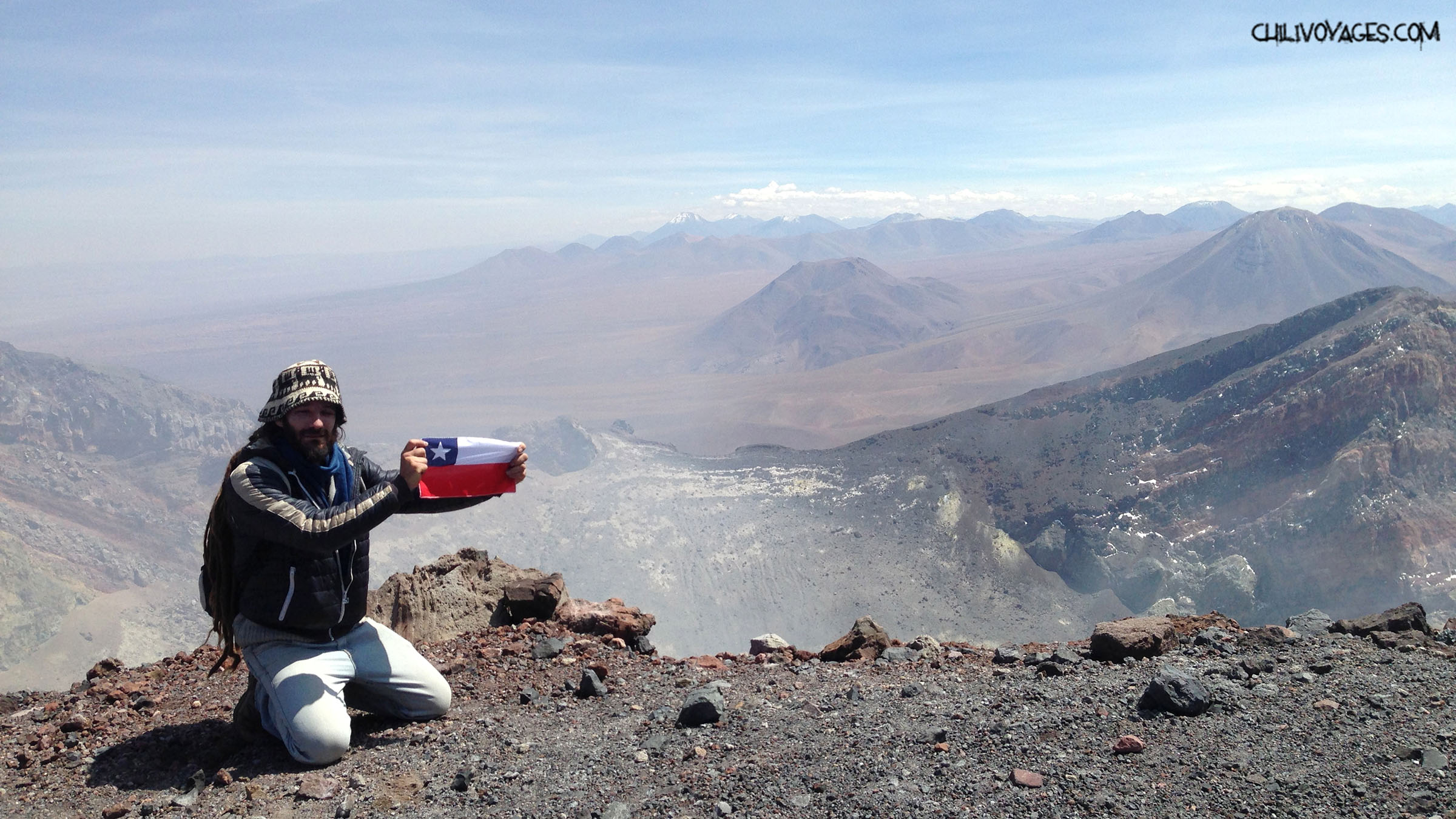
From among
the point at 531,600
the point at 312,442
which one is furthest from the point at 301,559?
the point at 531,600

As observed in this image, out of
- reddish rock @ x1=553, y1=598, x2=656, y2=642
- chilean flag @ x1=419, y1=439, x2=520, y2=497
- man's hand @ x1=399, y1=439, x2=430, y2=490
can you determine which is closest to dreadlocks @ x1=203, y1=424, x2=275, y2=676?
man's hand @ x1=399, y1=439, x2=430, y2=490

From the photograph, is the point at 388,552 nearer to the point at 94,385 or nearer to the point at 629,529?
the point at 629,529

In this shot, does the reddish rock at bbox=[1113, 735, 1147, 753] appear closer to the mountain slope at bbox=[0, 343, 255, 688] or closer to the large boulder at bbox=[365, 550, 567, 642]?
the large boulder at bbox=[365, 550, 567, 642]

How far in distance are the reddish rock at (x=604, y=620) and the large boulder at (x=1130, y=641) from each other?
3.45 meters

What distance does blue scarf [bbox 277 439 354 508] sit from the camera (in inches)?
169

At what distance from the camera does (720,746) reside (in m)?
4.32

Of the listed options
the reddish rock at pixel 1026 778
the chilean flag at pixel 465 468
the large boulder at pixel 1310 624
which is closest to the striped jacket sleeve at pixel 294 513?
the chilean flag at pixel 465 468

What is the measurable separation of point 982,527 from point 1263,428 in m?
26.0

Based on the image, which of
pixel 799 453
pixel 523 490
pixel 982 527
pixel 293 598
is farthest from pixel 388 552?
pixel 293 598

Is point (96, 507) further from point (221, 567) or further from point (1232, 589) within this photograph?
point (221, 567)

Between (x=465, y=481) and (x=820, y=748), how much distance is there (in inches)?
93.8

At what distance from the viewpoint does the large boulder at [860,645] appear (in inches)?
265

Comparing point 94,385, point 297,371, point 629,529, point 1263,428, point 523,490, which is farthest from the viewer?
point 94,385

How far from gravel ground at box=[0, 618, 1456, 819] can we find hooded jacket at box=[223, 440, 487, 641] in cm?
76
